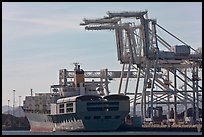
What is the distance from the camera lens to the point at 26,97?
423 feet

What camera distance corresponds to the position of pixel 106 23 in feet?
329

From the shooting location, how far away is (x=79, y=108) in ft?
329

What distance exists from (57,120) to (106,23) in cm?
1778

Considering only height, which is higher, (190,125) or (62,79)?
(62,79)

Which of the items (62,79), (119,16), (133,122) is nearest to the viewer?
(119,16)

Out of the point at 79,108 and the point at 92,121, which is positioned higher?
the point at 79,108

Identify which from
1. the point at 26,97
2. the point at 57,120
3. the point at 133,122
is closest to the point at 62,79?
the point at 26,97

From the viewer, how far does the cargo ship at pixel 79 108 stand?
3944 inches

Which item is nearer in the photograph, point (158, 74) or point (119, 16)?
point (119, 16)

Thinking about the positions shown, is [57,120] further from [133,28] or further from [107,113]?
[133,28]

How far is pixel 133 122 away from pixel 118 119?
2675 mm

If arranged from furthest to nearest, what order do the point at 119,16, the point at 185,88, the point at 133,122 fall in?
the point at 185,88, the point at 133,122, the point at 119,16

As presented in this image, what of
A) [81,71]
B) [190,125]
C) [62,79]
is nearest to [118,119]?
[190,125]

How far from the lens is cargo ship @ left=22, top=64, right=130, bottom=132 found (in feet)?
329
